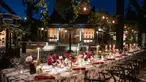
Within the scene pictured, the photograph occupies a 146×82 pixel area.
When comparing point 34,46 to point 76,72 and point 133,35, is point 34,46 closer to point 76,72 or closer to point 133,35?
point 133,35

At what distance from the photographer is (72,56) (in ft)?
22.3

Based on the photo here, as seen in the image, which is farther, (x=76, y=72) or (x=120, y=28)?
(x=120, y=28)

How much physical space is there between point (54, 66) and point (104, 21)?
685 inches

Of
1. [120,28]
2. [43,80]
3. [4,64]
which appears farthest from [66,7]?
[43,80]

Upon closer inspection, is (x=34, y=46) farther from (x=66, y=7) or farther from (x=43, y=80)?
(x=43, y=80)

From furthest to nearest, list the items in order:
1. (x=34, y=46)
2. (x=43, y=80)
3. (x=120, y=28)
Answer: (x=34, y=46)
(x=120, y=28)
(x=43, y=80)

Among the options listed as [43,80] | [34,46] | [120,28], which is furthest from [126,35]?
[43,80]

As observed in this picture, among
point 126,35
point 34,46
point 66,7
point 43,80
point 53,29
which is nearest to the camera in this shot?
point 43,80

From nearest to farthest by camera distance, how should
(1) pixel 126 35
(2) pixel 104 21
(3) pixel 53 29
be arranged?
(2) pixel 104 21 < (1) pixel 126 35 < (3) pixel 53 29

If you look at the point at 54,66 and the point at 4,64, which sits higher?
the point at 54,66

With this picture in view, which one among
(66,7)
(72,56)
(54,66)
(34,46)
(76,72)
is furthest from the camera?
(34,46)

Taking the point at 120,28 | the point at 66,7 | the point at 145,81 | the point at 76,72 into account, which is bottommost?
the point at 145,81

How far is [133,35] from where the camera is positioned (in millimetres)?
25656

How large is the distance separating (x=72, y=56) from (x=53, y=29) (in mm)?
26949
